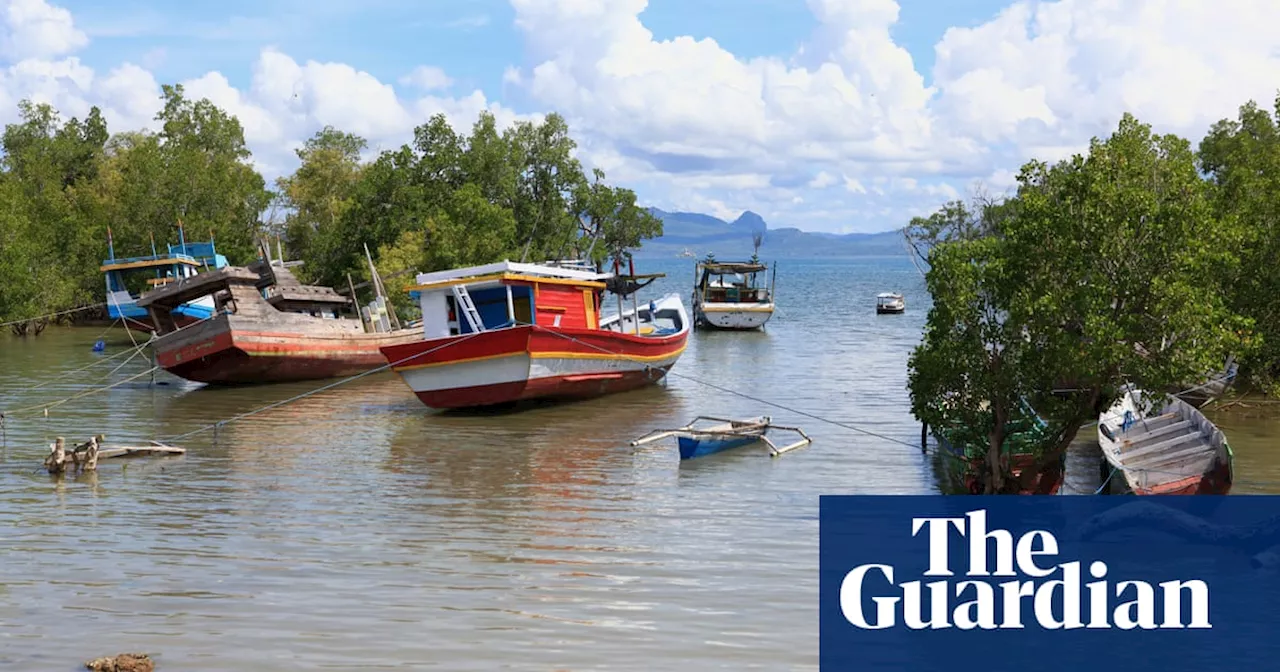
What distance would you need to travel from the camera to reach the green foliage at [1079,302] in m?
14.8

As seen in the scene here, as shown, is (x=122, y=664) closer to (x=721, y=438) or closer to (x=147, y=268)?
(x=721, y=438)

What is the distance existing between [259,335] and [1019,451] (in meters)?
22.9

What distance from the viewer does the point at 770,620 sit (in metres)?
11.9

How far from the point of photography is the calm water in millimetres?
11172

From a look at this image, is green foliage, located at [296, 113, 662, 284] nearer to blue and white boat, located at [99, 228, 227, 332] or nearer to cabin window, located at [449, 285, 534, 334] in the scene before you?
blue and white boat, located at [99, 228, 227, 332]

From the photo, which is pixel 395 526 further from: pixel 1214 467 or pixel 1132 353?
pixel 1214 467

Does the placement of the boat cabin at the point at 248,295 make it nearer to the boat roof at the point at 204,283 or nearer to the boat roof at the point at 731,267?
the boat roof at the point at 204,283

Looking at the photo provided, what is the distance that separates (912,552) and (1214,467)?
5994 millimetres

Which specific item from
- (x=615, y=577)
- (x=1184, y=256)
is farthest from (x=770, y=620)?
(x=1184, y=256)

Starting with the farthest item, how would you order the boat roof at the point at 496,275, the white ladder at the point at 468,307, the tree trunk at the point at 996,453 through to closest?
the white ladder at the point at 468,307, the boat roof at the point at 496,275, the tree trunk at the point at 996,453

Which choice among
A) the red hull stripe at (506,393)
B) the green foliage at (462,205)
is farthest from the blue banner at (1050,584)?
the green foliage at (462,205)

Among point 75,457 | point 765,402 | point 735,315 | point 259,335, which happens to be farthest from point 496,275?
point 735,315

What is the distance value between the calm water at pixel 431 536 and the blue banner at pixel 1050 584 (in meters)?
0.64

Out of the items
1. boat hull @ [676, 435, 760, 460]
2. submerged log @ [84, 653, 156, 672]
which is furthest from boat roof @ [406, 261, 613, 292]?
submerged log @ [84, 653, 156, 672]
